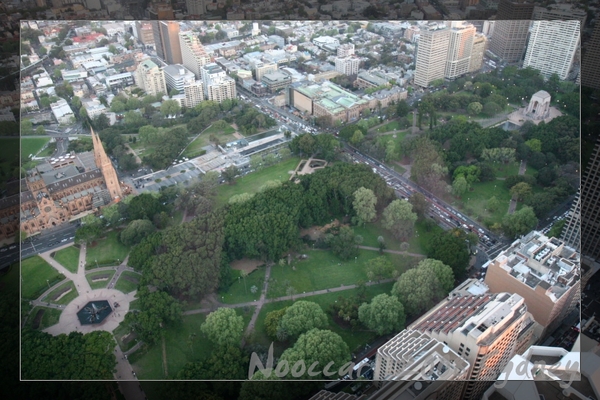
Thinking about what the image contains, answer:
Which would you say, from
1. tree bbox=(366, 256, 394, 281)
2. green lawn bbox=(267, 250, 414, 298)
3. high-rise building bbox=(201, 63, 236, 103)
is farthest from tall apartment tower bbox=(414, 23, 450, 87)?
tree bbox=(366, 256, 394, 281)

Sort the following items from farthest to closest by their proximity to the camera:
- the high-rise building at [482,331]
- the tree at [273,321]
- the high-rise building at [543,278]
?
the tree at [273,321] < the high-rise building at [543,278] < the high-rise building at [482,331]

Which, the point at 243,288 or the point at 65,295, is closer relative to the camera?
the point at 65,295

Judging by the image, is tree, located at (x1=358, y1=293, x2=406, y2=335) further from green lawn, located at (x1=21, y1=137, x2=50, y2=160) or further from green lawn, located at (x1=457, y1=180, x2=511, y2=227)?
green lawn, located at (x1=21, y1=137, x2=50, y2=160)

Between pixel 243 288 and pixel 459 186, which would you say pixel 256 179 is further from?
pixel 459 186

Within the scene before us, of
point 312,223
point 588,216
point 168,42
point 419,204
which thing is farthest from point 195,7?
point 588,216

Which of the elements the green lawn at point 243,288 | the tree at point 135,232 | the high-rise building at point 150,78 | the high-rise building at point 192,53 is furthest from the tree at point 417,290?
the high-rise building at point 192,53

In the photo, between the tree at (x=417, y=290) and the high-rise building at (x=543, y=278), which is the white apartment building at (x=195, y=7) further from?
the high-rise building at (x=543, y=278)
